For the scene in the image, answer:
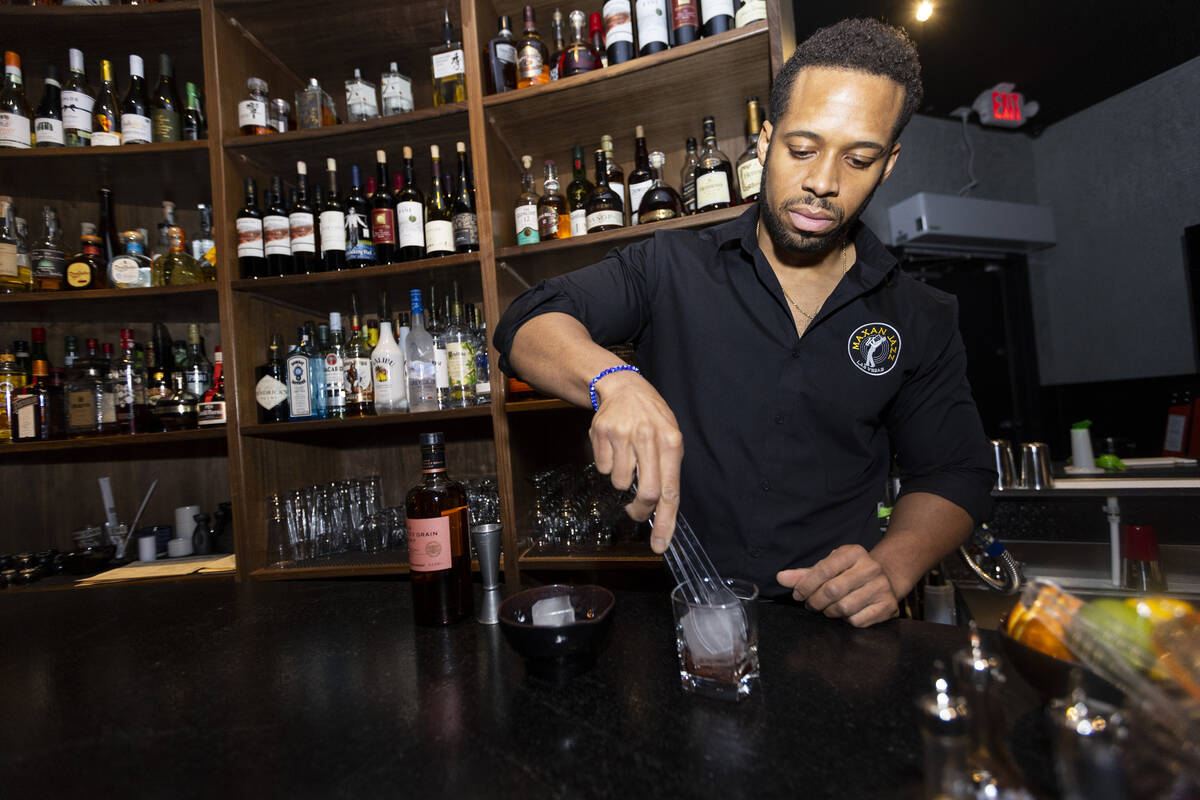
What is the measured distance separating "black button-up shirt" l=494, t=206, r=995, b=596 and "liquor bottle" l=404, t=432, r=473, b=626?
16.7 inches

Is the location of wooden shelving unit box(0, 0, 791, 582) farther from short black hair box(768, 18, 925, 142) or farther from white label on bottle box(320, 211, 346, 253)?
short black hair box(768, 18, 925, 142)

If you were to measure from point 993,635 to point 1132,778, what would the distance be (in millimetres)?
452

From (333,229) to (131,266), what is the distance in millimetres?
728

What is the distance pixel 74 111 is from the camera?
1.93m

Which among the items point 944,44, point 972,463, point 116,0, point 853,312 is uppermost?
point 944,44

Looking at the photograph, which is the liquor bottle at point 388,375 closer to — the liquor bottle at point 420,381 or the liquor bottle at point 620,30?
the liquor bottle at point 420,381

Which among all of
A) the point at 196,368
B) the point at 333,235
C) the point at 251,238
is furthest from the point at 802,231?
the point at 196,368

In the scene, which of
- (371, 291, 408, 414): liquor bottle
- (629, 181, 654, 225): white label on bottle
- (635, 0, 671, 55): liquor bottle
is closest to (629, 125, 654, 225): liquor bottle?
(629, 181, 654, 225): white label on bottle

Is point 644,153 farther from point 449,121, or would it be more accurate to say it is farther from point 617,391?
point 617,391

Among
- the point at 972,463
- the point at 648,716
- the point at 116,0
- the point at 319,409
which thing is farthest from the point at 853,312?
the point at 116,0

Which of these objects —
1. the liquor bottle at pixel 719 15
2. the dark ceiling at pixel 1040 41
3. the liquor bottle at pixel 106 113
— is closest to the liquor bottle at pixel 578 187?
the liquor bottle at pixel 719 15

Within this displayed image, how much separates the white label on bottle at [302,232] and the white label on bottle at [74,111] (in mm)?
723

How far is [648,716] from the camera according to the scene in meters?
0.59

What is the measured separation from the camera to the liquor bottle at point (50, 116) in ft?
6.26
